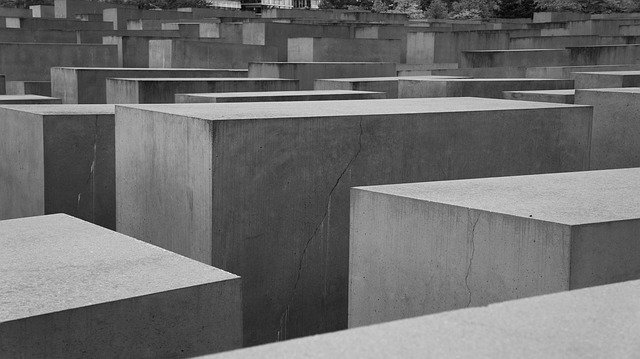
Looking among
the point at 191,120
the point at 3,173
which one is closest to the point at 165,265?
the point at 191,120

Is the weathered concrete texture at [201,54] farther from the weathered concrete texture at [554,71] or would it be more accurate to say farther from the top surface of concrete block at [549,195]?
the top surface of concrete block at [549,195]

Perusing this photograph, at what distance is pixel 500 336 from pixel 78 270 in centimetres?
211

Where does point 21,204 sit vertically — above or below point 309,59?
below

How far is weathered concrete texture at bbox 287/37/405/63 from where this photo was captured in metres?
15.1

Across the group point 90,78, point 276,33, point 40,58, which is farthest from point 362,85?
point 276,33

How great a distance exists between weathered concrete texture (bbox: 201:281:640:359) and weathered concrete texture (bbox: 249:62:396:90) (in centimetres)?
1011

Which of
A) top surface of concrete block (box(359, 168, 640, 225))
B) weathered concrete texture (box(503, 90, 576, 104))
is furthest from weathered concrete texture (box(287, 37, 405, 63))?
top surface of concrete block (box(359, 168, 640, 225))

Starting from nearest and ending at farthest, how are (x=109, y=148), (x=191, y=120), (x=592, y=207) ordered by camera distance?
1. (x=592, y=207)
2. (x=191, y=120)
3. (x=109, y=148)

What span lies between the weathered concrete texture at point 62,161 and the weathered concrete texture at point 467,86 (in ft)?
12.8

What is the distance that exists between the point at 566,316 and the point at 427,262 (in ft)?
6.67

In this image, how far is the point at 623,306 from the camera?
2.37 m

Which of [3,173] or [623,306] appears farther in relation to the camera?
[3,173]

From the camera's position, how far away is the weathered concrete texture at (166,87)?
946 cm

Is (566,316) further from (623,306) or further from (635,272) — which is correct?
(635,272)
